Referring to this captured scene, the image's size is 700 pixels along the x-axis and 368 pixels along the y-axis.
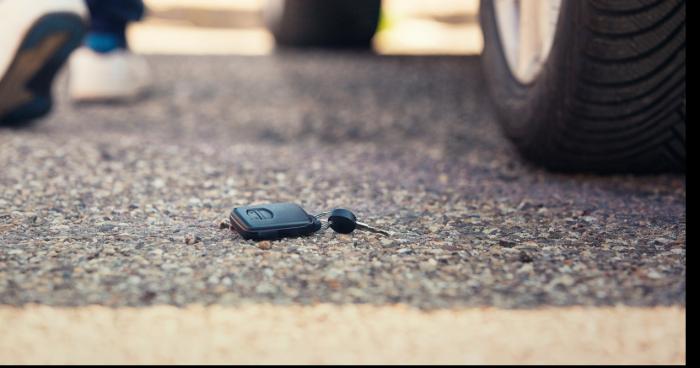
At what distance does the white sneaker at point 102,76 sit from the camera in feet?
9.76

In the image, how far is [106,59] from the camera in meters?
2.99

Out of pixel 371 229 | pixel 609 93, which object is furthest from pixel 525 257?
pixel 609 93

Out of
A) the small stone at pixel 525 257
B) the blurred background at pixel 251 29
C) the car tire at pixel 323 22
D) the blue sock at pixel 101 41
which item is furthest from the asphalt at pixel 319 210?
the blurred background at pixel 251 29

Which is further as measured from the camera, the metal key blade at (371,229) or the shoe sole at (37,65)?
the shoe sole at (37,65)

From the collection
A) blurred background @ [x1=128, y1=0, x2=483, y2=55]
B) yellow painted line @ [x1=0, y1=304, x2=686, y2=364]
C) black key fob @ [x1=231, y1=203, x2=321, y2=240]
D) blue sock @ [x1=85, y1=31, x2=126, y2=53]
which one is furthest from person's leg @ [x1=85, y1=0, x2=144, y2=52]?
yellow painted line @ [x1=0, y1=304, x2=686, y2=364]

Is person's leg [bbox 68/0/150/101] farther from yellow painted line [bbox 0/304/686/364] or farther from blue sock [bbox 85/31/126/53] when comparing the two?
yellow painted line [bbox 0/304/686/364]

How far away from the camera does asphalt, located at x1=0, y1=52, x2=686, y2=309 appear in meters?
1.30

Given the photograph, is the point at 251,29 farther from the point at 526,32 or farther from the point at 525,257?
the point at 525,257

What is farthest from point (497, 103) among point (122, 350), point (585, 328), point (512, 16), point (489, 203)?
point (122, 350)

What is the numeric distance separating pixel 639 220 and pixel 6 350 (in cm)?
113

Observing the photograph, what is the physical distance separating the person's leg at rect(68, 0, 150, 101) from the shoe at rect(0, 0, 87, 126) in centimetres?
44

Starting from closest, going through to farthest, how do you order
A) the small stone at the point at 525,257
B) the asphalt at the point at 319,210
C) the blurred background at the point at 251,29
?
the asphalt at the point at 319,210
the small stone at the point at 525,257
the blurred background at the point at 251,29

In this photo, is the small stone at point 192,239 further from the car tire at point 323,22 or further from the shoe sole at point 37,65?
the car tire at point 323,22
